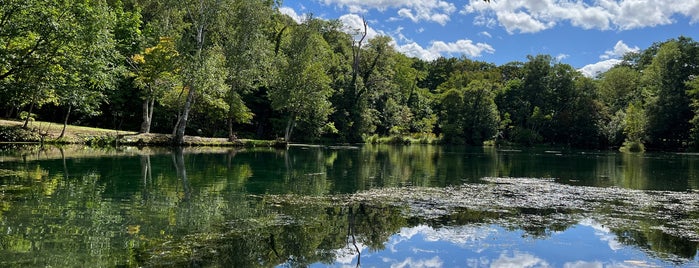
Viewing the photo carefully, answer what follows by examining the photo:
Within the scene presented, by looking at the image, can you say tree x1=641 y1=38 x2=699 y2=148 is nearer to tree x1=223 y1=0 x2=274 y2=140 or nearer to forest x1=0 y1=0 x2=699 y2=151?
forest x1=0 y1=0 x2=699 y2=151

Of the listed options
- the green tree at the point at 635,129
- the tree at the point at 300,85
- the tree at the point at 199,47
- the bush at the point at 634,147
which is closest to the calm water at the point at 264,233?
the tree at the point at 199,47

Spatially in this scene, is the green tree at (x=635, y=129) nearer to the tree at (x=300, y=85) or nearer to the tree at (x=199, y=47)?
the tree at (x=300, y=85)

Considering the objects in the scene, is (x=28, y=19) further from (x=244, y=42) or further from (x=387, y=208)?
(x=244, y=42)

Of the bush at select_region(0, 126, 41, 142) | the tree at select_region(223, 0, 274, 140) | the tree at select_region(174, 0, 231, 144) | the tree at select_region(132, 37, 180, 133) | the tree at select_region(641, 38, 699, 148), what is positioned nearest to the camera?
the bush at select_region(0, 126, 41, 142)

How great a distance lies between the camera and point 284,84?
5059 centimetres

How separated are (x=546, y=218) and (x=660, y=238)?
2650 millimetres

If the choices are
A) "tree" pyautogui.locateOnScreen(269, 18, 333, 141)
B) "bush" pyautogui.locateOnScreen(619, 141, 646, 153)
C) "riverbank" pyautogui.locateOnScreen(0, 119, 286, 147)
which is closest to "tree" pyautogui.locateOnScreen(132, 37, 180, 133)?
"riverbank" pyautogui.locateOnScreen(0, 119, 286, 147)

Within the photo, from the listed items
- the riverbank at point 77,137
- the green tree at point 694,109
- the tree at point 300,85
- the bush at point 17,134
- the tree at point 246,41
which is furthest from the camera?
the green tree at point 694,109

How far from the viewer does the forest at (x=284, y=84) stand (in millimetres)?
19625

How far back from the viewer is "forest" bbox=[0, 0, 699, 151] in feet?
64.4

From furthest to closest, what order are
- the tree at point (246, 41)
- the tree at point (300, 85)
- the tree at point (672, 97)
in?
the tree at point (672, 97) → the tree at point (300, 85) → the tree at point (246, 41)

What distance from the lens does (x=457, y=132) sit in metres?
81.1

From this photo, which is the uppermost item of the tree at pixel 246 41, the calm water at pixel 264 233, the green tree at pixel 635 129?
the tree at pixel 246 41

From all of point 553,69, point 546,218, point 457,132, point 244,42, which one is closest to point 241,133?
point 244,42
